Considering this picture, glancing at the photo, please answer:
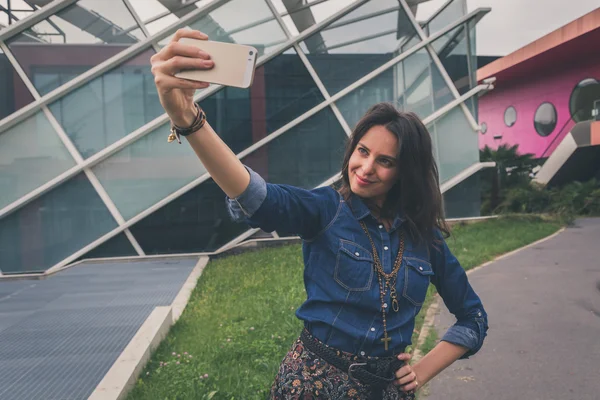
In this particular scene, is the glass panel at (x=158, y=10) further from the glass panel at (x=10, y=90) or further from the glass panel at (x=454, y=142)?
the glass panel at (x=454, y=142)

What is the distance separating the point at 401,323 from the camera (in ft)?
5.10

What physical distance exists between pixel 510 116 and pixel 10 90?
76.2 ft

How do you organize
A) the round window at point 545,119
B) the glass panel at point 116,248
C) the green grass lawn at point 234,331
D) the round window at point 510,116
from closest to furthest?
the green grass lawn at point 234,331 < the glass panel at point 116,248 < the round window at point 545,119 < the round window at point 510,116

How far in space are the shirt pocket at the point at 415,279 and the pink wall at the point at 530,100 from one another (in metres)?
19.4

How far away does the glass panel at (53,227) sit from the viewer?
985cm

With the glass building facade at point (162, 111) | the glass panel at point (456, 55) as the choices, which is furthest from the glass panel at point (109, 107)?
the glass panel at point (456, 55)

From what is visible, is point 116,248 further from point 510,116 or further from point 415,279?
point 510,116

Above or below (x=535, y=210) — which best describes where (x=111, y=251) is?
above

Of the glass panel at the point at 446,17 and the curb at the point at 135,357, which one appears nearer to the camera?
the curb at the point at 135,357

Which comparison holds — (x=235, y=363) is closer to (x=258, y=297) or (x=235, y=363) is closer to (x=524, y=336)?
(x=258, y=297)

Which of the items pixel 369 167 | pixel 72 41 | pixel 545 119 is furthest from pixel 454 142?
pixel 545 119

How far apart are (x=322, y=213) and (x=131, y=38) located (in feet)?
33.0

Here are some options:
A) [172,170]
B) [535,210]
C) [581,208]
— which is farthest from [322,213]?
[581,208]

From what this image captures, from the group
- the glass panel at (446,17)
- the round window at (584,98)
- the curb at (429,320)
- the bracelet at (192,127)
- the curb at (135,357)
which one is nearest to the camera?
the bracelet at (192,127)
